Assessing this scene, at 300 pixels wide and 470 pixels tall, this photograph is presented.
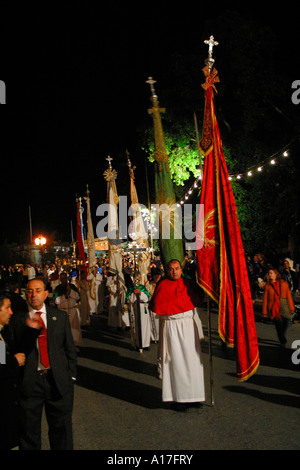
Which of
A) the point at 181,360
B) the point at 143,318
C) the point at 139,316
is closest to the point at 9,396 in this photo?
the point at 181,360

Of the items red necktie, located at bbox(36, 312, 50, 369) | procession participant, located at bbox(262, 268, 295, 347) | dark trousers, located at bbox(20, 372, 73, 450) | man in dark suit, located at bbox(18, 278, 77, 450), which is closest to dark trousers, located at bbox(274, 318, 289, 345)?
procession participant, located at bbox(262, 268, 295, 347)

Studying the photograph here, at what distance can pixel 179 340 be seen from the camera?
6348 millimetres

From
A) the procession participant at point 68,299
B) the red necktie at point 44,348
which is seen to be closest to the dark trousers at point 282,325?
the procession participant at point 68,299

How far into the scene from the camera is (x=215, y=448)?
4.75 m

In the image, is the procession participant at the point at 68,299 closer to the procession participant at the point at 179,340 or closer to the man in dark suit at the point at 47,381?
the procession participant at the point at 179,340

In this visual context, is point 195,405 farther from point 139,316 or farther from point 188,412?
point 139,316

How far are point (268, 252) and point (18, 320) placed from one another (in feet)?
73.9

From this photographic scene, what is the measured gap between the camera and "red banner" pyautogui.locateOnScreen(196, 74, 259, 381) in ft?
19.6

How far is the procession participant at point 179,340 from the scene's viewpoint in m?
6.10

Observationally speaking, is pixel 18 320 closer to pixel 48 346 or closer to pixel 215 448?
pixel 48 346

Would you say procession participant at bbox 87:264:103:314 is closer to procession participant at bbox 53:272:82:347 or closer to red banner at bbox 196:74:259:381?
procession participant at bbox 53:272:82:347

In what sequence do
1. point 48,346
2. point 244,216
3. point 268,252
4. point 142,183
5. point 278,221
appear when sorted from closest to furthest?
point 48,346 → point 278,221 → point 244,216 → point 268,252 → point 142,183

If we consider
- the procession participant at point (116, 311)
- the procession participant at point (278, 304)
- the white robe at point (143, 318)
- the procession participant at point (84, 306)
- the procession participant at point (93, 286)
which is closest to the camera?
the procession participant at point (278, 304)
